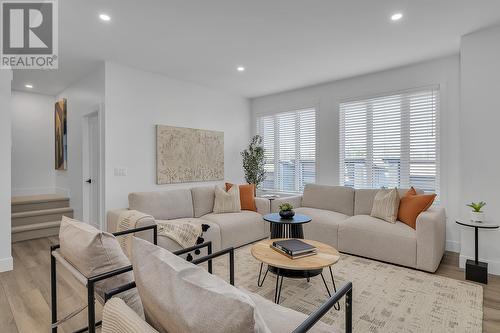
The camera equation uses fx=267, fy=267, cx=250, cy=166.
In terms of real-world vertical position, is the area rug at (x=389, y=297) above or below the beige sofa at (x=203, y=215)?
below

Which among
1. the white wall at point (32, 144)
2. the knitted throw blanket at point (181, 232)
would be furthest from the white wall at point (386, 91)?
the white wall at point (32, 144)

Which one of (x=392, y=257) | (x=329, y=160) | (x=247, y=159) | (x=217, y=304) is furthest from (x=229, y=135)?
(x=217, y=304)

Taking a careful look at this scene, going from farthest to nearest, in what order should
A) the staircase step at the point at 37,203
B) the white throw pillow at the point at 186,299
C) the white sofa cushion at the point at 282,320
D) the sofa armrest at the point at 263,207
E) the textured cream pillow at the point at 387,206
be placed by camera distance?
the staircase step at the point at 37,203 → the sofa armrest at the point at 263,207 → the textured cream pillow at the point at 387,206 → the white sofa cushion at the point at 282,320 → the white throw pillow at the point at 186,299

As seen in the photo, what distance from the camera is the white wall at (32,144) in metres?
5.45

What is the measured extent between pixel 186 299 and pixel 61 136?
588 centimetres

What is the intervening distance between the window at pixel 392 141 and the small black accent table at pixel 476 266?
1074mm

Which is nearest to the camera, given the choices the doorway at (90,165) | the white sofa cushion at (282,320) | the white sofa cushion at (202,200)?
the white sofa cushion at (282,320)

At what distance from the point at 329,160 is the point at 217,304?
4.38 meters

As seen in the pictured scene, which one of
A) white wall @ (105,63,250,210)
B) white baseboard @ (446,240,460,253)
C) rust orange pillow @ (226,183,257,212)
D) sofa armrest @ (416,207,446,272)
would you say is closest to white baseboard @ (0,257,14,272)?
white wall @ (105,63,250,210)

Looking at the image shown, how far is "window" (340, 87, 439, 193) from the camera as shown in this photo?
3.84 m

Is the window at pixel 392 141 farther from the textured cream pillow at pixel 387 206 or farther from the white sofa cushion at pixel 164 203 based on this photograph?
the white sofa cushion at pixel 164 203

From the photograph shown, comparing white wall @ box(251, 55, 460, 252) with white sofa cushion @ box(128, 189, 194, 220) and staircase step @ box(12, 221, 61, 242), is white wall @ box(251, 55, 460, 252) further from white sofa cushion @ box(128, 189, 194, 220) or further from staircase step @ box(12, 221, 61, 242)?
staircase step @ box(12, 221, 61, 242)

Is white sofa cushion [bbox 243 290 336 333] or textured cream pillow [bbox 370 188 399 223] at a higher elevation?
textured cream pillow [bbox 370 188 399 223]

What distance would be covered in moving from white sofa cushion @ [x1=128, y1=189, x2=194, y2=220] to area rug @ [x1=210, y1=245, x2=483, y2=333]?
1.02 m
